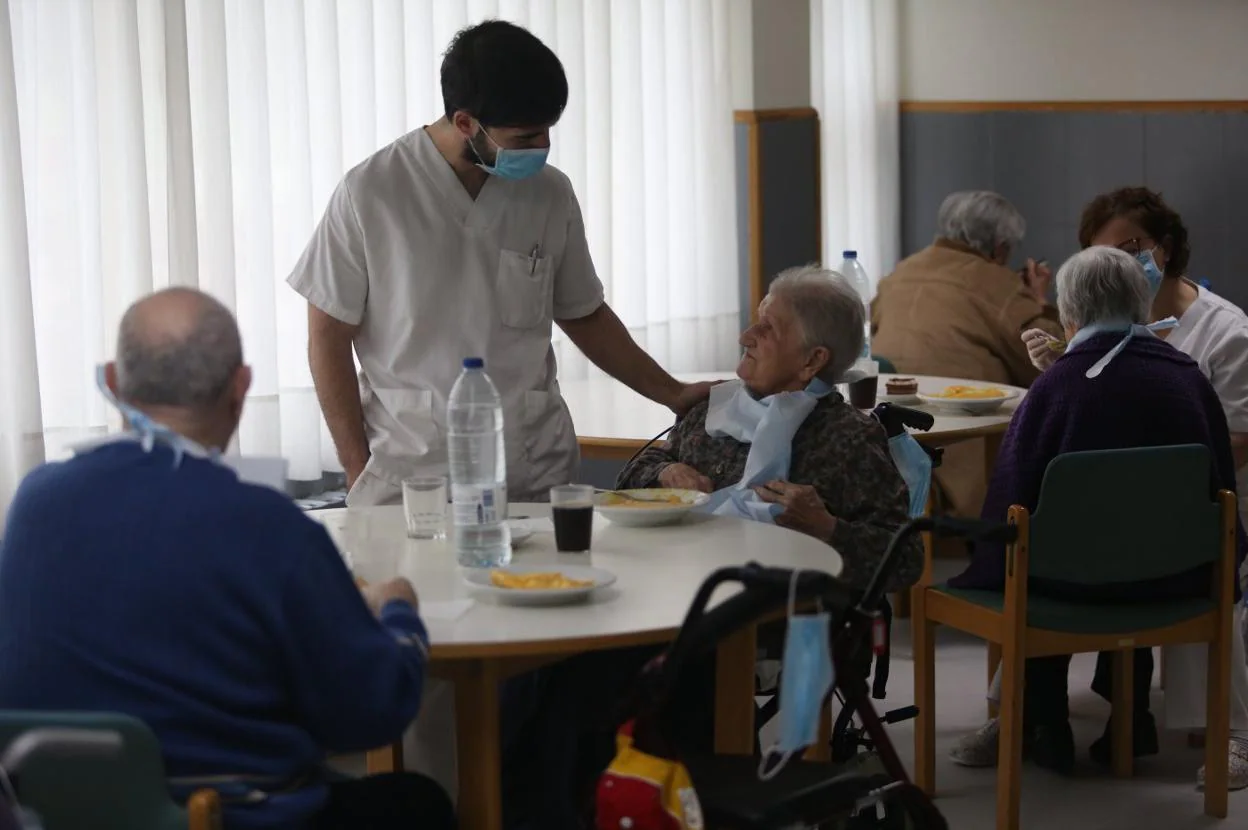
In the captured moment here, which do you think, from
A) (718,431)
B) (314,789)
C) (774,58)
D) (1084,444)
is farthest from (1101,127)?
(314,789)

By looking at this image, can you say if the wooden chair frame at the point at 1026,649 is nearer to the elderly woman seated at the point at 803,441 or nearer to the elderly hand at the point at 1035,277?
the elderly woman seated at the point at 803,441

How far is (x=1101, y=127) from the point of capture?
6.77m

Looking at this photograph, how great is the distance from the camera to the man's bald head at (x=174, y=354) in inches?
77.3

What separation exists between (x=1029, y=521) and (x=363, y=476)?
1.25 meters

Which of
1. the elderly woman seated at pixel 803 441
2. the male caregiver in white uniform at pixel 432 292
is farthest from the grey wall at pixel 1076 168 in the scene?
the male caregiver in white uniform at pixel 432 292

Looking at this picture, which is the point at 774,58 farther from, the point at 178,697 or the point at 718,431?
the point at 178,697

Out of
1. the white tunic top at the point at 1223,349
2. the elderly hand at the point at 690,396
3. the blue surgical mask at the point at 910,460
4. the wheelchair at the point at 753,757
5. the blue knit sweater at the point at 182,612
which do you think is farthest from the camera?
the white tunic top at the point at 1223,349

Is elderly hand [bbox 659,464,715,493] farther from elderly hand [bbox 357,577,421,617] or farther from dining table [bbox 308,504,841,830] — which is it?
elderly hand [bbox 357,577,421,617]

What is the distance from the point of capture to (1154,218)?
13.8ft

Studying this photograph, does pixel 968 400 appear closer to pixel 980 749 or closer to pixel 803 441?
pixel 980 749

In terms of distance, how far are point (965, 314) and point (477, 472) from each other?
293cm

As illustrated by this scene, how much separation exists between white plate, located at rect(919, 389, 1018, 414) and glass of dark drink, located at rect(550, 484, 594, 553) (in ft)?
5.92

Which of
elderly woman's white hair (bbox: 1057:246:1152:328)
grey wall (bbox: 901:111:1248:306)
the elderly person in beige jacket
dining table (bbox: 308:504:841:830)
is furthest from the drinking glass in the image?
grey wall (bbox: 901:111:1248:306)

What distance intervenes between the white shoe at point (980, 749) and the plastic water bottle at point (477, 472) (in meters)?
1.58
